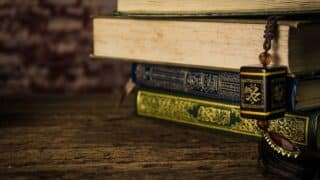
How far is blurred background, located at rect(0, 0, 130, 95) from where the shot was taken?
128cm

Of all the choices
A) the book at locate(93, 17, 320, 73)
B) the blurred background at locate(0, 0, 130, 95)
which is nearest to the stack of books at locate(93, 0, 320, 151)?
the book at locate(93, 17, 320, 73)

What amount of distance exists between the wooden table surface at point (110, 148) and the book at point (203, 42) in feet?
0.41

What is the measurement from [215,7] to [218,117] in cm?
18

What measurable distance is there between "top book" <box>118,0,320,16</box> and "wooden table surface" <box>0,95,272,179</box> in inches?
8.1

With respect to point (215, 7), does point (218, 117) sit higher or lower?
lower

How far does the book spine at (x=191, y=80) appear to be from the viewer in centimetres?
85

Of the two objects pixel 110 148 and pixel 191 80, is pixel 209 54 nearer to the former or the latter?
pixel 191 80

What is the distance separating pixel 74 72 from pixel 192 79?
20.0 inches

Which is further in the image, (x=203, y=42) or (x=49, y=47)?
(x=49, y=47)

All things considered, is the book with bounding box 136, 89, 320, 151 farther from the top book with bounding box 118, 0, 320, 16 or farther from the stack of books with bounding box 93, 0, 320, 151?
the top book with bounding box 118, 0, 320, 16

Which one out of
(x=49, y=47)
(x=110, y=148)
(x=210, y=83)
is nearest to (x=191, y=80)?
(x=210, y=83)

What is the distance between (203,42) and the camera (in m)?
0.85

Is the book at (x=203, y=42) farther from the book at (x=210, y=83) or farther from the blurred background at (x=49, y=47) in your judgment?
the blurred background at (x=49, y=47)

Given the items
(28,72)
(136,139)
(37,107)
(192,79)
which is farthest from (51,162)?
(28,72)
